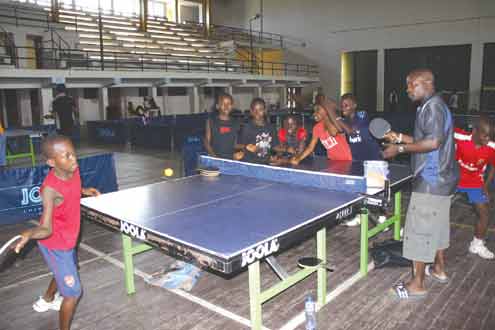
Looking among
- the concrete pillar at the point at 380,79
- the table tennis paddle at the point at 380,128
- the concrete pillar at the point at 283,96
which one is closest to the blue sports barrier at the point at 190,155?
the table tennis paddle at the point at 380,128

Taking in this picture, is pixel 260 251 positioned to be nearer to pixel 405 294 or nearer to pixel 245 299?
pixel 245 299

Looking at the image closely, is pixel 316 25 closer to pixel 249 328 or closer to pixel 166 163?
pixel 166 163

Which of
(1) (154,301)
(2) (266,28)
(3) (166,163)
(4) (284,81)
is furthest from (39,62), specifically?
(1) (154,301)

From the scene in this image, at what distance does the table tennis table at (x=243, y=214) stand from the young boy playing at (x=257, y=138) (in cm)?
52

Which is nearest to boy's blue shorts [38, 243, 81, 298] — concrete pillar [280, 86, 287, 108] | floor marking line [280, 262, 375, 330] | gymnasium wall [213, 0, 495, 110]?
floor marking line [280, 262, 375, 330]

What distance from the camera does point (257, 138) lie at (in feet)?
18.2

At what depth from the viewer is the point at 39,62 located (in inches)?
793

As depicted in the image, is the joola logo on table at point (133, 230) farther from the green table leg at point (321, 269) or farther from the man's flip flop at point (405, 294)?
the man's flip flop at point (405, 294)

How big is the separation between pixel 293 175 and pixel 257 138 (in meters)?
1.29

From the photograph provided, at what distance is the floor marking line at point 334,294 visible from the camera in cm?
362

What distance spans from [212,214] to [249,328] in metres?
1.00

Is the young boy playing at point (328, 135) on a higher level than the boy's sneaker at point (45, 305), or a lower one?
higher

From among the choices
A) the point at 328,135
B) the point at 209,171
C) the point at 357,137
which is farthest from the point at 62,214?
the point at 357,137

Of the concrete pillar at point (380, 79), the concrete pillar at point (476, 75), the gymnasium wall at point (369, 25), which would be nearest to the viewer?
the concrete pillar at point (476, 75)
